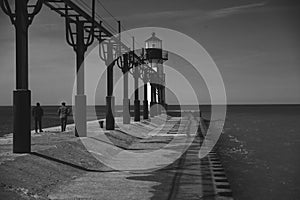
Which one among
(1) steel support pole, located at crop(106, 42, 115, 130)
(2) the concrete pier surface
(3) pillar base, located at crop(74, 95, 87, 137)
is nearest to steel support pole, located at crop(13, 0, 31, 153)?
(2) the concrete pier surface

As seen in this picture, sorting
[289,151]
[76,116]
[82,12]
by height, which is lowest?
[289,151]

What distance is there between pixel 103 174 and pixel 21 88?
12.8 ft

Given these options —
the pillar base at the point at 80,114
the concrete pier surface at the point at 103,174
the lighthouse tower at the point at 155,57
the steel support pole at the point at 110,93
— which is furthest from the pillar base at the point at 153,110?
the concrete pier surface at the point at 103,174

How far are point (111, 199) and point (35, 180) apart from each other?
2318mm

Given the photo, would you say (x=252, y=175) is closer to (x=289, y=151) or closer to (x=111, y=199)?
(x=111, y=199)

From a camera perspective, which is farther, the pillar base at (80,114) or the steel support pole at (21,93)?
the pillar base at (80,114)

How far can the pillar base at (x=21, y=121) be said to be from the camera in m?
15.6

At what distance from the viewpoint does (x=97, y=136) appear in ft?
82.8

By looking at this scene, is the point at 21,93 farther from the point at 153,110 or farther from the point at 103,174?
the point at 153,110

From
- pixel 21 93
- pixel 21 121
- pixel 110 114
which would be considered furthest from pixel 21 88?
pixel 110 114

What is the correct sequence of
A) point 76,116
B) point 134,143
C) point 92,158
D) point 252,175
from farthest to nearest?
point 134,143 → point 76,116 → point 252,175 → point 92,158

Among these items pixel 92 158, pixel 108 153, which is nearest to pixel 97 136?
pixel 108 153

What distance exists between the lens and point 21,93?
1572 centimetres

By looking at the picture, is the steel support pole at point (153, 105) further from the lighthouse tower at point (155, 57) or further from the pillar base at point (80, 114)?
the pillar base at point (80, 114)
